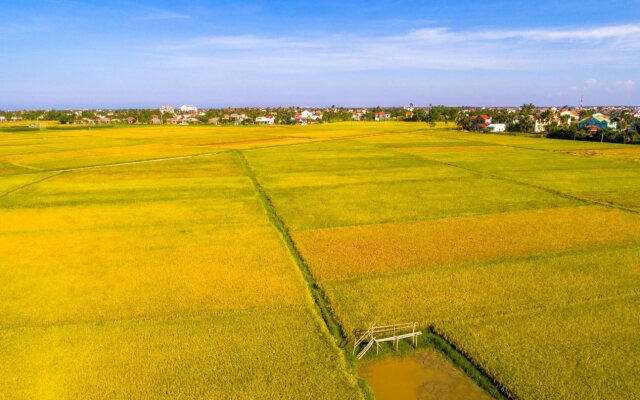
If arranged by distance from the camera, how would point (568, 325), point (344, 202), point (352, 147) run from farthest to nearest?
point (352, 147), point (344, 202), point (568, 325)

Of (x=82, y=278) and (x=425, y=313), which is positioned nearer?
(x=425, y=313)

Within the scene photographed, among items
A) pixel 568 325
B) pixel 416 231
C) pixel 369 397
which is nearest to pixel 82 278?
pixel 369 397

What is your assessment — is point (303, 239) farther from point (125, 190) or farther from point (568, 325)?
point (125, 190)

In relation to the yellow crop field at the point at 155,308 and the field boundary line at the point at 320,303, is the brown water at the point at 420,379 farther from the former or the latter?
the yellow crop field at the point at 155,308

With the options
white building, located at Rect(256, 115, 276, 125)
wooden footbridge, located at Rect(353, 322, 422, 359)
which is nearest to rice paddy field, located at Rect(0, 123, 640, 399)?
wooden footbridge, located at Rect(353, 322, 422, 359)

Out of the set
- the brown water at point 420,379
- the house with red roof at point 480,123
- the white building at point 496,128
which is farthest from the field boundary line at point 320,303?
the white building at point 496,128

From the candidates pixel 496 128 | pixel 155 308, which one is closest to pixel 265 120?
pixel 496 128

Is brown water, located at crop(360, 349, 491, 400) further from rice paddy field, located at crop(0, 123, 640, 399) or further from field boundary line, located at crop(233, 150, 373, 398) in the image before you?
rice paddy field, located at crop(0, 123, 640, 399)
